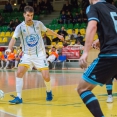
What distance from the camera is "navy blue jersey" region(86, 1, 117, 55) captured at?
4797 mm

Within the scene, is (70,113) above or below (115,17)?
below

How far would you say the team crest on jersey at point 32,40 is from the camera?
855 cm

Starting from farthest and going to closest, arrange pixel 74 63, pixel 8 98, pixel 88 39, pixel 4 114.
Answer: pixel 74 63 → pixel 8 98 → pixel 4 114 → pixel 88 39

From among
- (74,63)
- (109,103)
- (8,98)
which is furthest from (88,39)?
(74,63)

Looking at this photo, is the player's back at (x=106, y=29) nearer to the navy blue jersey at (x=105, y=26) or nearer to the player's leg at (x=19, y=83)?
the navy blue jersey at (x=105, y=26)

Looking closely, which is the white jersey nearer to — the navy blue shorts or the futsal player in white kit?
the futsal player in white kit

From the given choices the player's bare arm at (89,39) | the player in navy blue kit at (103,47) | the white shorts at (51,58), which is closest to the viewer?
the player's bare arm at (89,39)

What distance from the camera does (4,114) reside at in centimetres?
693

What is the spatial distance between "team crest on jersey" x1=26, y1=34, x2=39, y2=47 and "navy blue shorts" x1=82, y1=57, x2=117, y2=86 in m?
3.88

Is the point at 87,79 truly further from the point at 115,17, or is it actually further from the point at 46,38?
the point at 46,38

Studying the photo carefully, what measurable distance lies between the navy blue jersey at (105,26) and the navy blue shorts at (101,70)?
4.6 inches

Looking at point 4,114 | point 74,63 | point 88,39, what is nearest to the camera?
point 88,39

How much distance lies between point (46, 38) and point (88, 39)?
17.1 m

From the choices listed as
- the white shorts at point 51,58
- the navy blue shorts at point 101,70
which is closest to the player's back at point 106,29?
the navy blue shorts at point 101,70
